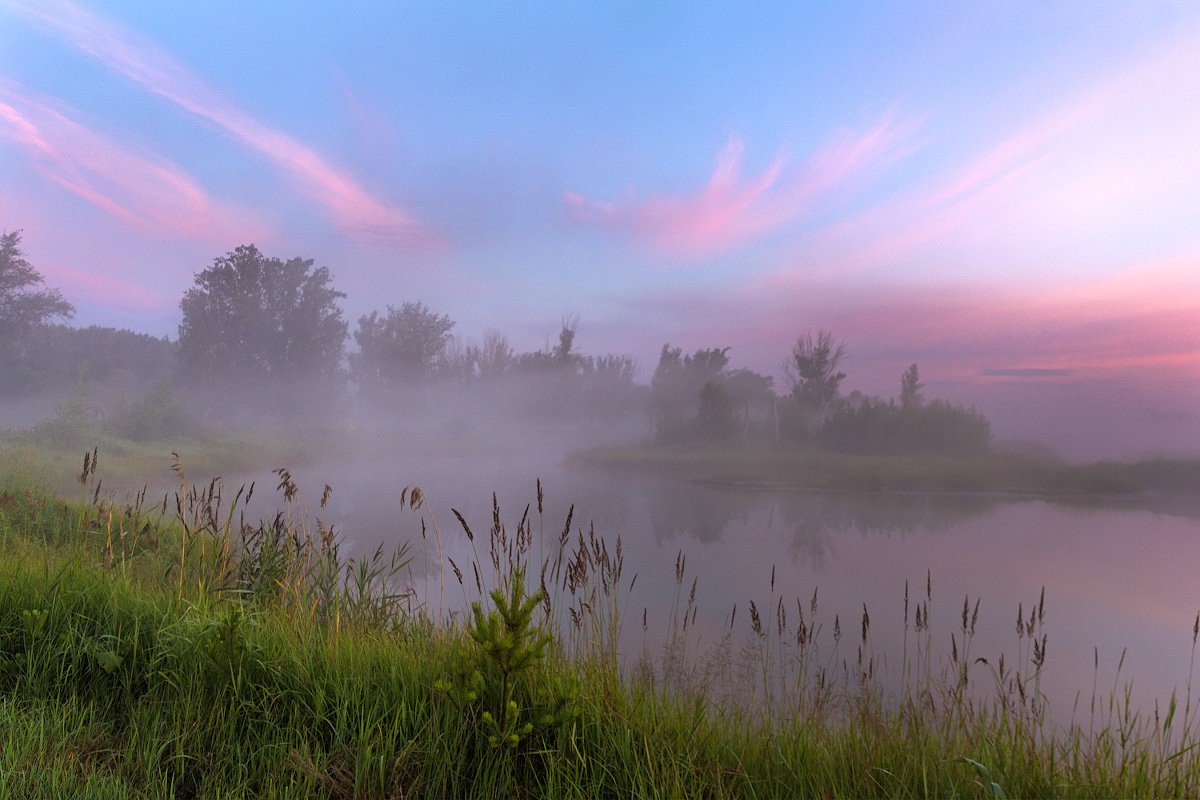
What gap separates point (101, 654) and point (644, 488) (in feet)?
96.0

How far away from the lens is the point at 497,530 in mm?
3332

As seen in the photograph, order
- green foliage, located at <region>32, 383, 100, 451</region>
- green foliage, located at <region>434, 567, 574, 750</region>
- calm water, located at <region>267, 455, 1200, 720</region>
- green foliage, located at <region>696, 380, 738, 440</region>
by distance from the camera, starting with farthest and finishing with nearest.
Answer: green foliage, located at <region>696, 380, 738, 440</region> < green foliage, located at <region>32, 383, 100, 451</region> < calm water, located at <region>267, 455, 1200, 720</region> < green foliage, located at <region>434, 567, 574, 750</region>

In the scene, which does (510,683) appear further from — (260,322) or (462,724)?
(260,322)

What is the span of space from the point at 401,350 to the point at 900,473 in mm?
47531

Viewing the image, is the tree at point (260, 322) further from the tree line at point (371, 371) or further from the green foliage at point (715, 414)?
the green foliage at point (715, 414)

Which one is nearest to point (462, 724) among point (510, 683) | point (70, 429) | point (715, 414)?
point (510, 683)

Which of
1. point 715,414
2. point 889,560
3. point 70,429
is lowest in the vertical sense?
point 889,560

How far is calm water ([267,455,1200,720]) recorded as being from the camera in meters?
7.88

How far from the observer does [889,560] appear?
47.2 feet

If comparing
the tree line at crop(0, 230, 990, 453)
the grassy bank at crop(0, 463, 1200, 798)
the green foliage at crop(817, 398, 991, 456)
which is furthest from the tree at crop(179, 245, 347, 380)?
the grassy bank at crop(0, 463, 1200, 798)

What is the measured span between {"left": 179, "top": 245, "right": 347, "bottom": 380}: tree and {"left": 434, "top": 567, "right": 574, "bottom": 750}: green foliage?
50752 millimetres

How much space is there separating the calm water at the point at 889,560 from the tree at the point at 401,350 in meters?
29.2

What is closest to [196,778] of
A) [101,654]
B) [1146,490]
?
[101,654]

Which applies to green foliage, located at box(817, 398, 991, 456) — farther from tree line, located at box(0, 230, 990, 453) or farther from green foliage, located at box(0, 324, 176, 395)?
green foliage, located at box(0, 324, 176, 395)
